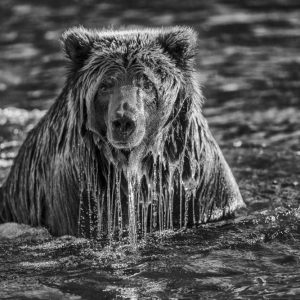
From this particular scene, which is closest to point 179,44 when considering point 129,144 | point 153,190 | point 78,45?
point 78,45

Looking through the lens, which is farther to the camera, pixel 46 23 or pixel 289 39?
pixel 46 23

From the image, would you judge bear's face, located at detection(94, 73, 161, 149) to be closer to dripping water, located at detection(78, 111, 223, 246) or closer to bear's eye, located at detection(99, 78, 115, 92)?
bear's eye, located at detection(99, 78, 115, 92)

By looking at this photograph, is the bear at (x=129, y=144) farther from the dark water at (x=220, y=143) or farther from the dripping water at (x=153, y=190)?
the dark water at (x=220, y=143)

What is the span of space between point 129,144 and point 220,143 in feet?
13.6

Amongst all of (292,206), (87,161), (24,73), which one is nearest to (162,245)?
(87,161)

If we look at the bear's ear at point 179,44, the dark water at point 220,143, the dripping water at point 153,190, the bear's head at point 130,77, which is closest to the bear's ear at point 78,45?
the bear's head at point 130,77

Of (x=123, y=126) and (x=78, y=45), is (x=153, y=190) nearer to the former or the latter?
(x=123, y=126)

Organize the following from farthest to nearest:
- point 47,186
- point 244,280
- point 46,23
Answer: point 46,23, point 47,186, point 244,280

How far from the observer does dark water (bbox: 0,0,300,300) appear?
7.11 metres

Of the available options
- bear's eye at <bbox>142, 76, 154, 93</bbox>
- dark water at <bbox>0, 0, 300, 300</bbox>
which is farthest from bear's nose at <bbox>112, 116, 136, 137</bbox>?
dark water at <bbox>0, 0, 300, 300</bbox>

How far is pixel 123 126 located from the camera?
6.97 m

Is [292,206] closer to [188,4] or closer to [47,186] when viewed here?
[47,186]

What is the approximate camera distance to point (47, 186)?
8164mm

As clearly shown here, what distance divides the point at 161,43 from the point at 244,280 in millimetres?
2086
